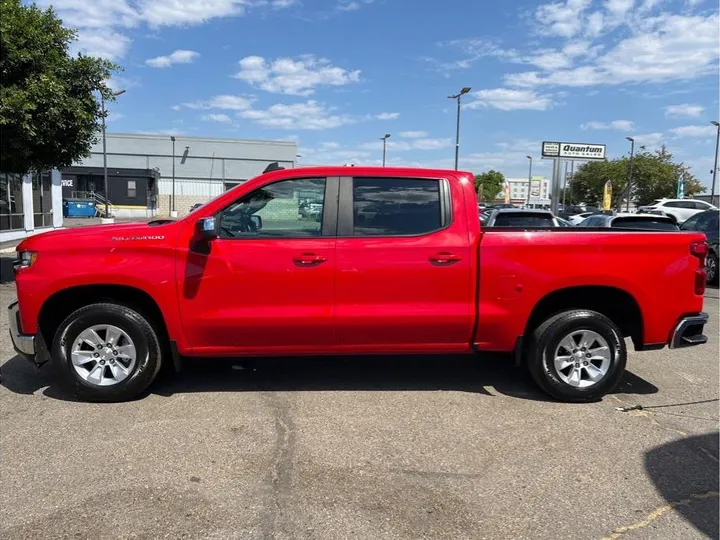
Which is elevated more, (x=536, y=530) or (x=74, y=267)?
(x=74, y=267)

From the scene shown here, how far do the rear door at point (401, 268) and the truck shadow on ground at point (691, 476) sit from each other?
1.66 meters

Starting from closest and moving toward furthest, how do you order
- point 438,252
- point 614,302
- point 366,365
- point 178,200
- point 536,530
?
point 536,530, point 438,252, point 614,302, point 366,365, point 178,200

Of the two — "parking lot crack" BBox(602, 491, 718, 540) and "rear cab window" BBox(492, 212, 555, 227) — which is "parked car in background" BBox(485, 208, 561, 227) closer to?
"rear cab window" BBox(492, 212, 555, 227)

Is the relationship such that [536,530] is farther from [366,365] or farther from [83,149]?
[83,149]

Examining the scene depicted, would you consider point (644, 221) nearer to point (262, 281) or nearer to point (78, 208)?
point (262, 281)

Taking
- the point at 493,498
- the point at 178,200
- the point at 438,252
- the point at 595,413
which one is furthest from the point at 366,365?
the point at 178,200

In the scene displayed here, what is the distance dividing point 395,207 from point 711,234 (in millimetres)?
10814

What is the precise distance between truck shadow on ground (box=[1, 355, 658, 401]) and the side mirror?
1461 mm

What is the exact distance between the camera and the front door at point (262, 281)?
451cm

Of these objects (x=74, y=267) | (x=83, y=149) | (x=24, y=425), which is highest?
(x=83, y=149)

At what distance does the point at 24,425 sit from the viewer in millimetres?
4258

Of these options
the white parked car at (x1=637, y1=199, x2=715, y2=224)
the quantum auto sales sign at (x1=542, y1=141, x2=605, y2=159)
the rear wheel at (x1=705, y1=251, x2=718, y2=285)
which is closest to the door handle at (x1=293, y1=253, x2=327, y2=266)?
the rear wheel at (x1=705, y1=251, x2=718, y2=285)

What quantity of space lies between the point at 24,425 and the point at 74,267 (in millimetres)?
1227

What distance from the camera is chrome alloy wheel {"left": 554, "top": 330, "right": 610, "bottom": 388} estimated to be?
4.78m
